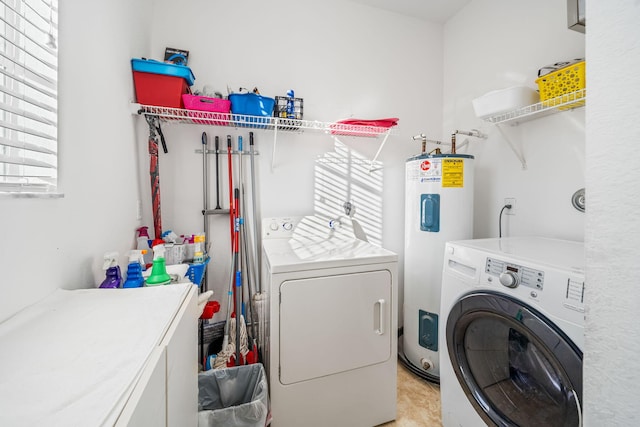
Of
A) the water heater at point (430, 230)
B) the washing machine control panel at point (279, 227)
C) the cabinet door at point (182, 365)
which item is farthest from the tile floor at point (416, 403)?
the washing machine control panel at point (279, 227)

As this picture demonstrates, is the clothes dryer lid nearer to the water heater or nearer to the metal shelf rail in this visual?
the water heater

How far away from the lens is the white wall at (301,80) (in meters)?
1.75

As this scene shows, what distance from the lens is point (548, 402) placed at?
985 millimetres

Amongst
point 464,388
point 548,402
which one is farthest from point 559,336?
point 464,388

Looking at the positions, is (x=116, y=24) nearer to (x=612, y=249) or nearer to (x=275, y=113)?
(x=275, y=113)

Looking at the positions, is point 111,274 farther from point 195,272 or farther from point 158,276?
point 195,272

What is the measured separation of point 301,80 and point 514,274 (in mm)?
1907

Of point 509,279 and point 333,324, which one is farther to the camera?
point 333,324

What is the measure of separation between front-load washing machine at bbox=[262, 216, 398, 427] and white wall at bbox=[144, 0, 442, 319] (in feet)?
2.58

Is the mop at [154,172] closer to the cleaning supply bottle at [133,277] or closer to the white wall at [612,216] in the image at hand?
the cleaning supply bottle at [133,277]

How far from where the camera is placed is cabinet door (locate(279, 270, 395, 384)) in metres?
1.20

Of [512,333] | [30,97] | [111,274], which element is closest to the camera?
[30,97]

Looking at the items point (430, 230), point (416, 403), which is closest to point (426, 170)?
point (430, 230)

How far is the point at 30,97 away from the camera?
72 centimetres
